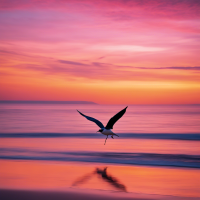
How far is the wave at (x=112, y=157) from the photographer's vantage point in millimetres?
13297

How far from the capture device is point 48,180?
991cm

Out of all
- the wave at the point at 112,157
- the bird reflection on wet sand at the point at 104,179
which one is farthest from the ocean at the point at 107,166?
the bird reflection on wet sand at the point at 104,179

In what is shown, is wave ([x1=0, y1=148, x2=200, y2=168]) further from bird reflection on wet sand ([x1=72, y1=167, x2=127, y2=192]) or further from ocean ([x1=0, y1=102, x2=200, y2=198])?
bird reflection on wet sand ([x1=72, y1=167, x2=127, y2=192])

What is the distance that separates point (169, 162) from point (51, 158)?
537 centimetres

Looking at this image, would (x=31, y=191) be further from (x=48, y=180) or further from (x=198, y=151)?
(x=198, y=151)

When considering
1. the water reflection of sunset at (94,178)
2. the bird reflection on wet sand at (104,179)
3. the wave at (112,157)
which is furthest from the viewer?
the wave at (112,157)

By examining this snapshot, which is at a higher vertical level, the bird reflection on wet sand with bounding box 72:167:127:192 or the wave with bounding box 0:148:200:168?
the wave with bounding box 0:148:200:168

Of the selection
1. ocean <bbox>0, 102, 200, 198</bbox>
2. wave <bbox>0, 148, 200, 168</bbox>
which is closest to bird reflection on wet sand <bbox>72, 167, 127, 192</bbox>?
ocean <bbox>0, 102, 200, 198</bbox>

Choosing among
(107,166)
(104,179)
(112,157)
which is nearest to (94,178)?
(104,179)

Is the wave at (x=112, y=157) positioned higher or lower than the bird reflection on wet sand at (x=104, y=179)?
higher

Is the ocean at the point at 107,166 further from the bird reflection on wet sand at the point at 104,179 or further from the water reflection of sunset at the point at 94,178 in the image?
the bird reflection on wet sand at the point at 104,179

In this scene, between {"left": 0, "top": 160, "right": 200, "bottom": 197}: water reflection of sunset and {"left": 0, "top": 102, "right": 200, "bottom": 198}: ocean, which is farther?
{"left": 0, "top": 102, "right": 200, "bottom": 198}: ocean

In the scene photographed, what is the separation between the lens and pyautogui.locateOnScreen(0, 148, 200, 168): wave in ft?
43.6

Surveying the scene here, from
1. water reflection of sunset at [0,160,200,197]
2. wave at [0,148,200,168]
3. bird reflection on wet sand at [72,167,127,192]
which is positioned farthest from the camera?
wave at [0,148,200,168]
